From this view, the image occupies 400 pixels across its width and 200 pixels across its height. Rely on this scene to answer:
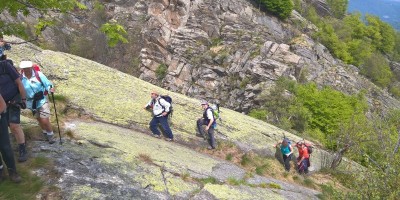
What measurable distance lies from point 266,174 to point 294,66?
53287mm

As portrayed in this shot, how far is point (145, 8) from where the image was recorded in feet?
238

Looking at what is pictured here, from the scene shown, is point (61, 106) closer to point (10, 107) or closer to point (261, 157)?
point (10, 107)

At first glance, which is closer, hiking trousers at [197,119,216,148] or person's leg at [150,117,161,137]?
person's leg at [150,117,161,137]

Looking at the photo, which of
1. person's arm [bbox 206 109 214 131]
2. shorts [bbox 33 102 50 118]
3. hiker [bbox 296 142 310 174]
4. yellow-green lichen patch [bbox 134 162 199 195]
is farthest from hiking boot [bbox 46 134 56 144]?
hiker [bbox 296 142 310 174]

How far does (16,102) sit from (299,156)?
541 inches

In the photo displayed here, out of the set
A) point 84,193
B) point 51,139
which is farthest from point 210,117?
point 84,193

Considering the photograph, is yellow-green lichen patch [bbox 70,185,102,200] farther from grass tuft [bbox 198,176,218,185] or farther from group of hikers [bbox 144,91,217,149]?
group of hikers [bbox 144,91,217,149]

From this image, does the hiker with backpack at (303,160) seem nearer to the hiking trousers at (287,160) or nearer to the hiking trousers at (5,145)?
the hiking trousers at (287,160)

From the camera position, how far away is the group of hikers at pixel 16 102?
742 centimetres

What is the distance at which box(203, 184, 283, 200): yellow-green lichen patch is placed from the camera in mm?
10206

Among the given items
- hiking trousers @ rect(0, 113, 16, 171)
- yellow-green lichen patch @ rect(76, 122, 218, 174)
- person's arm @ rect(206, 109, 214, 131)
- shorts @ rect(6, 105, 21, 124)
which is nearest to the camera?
hiking trousers @ rect(0, 113, 16, 171)

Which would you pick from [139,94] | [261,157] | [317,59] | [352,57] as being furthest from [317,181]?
[352,57]

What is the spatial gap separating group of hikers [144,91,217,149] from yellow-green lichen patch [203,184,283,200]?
166 inches

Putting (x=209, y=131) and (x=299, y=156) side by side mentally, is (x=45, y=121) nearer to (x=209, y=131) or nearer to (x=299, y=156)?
(x=209, y=131)
